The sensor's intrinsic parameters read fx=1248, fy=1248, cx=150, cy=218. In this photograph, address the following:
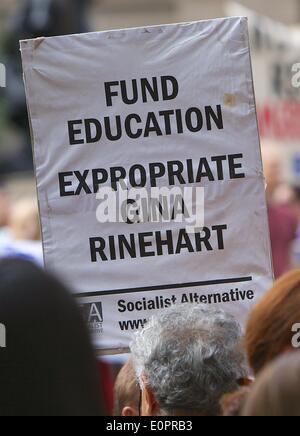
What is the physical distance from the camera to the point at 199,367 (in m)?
3.41

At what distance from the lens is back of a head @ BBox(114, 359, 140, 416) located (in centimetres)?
376

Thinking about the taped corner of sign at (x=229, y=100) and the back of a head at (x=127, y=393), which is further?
the taped corner of sign at (x=229, y=100)

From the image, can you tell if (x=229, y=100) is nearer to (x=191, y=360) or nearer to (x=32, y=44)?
(x=32, y=44)

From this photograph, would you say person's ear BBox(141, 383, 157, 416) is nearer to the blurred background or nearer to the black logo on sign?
the black logo on sign

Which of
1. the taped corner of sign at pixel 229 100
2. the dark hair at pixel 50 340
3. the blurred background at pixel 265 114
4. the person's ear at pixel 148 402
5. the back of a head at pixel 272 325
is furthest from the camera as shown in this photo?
the blurred background at pixel 265 114

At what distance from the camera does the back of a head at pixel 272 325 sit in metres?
3.29

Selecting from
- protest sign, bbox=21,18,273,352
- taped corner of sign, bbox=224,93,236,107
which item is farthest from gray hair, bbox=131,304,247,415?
taped corner of sign, bbox=224,93,236,107

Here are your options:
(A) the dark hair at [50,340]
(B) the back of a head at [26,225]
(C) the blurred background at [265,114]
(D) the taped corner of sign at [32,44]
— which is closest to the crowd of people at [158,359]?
(A) the dark hair at [50,340]

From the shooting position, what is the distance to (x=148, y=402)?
348cm

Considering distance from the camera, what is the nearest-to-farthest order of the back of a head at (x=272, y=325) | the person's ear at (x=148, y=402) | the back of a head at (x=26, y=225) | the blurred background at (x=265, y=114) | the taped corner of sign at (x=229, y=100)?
1. the back of a head at (x=272, y=325)
2. the person's ear at (x=148, y=402)
3. the taped corner of sign at (x=229, y=100)
4. the back of a head at (x=26, y=225)
5. the blurred background at (x=265, y=114)

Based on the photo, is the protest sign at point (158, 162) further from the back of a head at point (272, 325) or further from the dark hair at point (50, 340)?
the dark hair at point (50, 340)

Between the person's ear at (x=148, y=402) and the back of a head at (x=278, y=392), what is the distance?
43.2 inches
